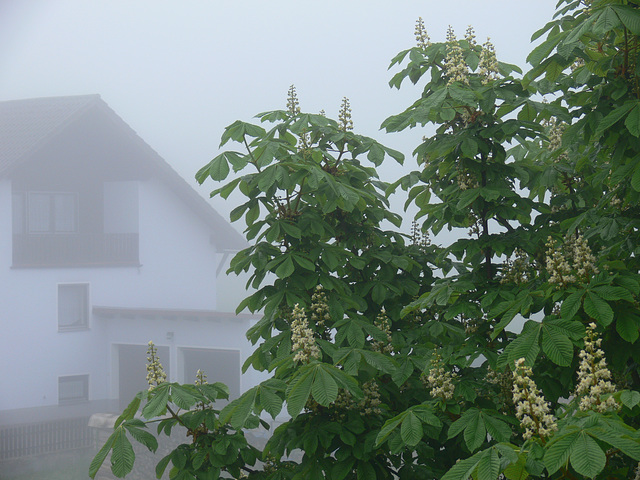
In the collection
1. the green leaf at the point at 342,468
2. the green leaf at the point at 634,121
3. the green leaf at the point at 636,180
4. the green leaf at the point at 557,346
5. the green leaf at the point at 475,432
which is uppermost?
the green leaf at the point at 634,121

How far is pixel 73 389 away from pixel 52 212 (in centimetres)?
150

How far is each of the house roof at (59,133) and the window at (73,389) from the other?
1644 mm

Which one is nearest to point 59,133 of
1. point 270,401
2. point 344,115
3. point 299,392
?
point 344,115

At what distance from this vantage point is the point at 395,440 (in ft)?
5.08

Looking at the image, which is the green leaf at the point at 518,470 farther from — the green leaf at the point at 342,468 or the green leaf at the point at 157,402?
the green leaf at the point at 157,402

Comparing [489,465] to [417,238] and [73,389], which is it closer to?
[417,238]

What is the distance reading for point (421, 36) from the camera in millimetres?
2184

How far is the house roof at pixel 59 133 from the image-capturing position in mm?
5344

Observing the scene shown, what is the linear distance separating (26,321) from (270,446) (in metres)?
4.14

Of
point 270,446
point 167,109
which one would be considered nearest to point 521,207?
point 270,446

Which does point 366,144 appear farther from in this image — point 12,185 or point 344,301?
point 12,185

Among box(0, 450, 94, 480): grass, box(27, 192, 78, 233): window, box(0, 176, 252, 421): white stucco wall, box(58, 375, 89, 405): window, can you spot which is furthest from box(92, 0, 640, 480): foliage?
box(0, 450, 94, 480): grass

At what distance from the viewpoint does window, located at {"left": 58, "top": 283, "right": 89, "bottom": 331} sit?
5.47 meters

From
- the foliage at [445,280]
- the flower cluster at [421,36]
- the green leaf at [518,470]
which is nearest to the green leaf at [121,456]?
the foliage at [445,280]
